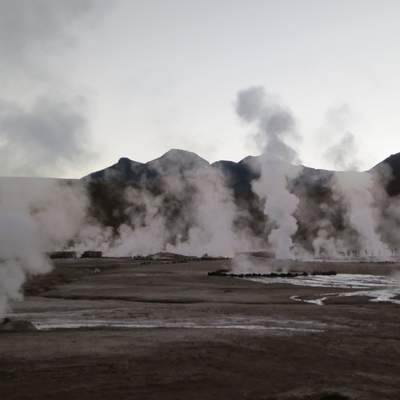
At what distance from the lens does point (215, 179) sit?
15350 cm

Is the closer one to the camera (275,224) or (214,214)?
(275,224)

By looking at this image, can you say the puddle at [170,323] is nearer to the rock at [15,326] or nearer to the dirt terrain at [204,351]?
the dirt terrain at [204,351]

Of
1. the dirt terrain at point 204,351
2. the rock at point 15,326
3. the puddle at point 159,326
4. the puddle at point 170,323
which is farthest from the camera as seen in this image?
the puddle at point 170,323

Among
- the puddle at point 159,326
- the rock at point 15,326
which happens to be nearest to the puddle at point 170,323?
the puddle at point 159,326

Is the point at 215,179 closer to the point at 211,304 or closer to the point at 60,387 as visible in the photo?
the point at 211,304

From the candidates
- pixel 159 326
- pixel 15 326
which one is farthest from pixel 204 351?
pixel 15 326

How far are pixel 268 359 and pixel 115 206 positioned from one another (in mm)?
186467

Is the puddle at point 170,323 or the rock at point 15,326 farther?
the puddle at point 170,323

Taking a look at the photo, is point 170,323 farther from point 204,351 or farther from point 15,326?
point 204,351

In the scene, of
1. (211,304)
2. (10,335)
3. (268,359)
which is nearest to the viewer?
(268,359)

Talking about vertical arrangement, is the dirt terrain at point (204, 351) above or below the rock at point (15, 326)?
below

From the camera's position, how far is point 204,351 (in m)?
16.2

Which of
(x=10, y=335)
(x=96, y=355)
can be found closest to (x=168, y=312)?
(x=10, y=335)

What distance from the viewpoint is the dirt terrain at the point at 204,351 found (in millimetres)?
12383
